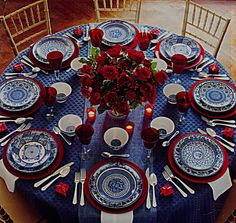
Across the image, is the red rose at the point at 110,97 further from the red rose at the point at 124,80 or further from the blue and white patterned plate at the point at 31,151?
the blue and white patterned plate at the point at 31,151

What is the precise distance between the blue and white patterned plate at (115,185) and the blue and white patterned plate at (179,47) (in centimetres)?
84

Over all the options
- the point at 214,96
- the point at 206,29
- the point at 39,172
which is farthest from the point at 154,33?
the point at 206,29

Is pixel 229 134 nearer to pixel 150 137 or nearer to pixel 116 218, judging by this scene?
pixel 150 137

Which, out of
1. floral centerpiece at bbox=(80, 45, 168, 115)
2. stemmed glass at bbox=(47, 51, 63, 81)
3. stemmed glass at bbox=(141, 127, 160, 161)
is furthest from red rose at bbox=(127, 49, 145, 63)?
stemmed glass at bbox=(47, 51, 63, 81)

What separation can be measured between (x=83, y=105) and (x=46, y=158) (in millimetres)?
401

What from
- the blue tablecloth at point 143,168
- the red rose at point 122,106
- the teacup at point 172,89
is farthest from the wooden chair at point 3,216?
the teacup at point 172,89

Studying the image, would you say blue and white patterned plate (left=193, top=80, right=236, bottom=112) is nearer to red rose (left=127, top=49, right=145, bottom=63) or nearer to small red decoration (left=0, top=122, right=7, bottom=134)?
red rose (left=127, top=49, right=145, bottom=63)

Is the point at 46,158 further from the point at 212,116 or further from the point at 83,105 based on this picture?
the point at 212,116

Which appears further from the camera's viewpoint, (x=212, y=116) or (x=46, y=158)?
(x=212, y=116)

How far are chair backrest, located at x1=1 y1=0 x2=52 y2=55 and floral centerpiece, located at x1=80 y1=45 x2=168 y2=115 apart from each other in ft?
3.02

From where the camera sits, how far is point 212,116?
217 cm

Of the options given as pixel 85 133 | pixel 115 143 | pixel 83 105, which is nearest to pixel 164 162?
pixel 115 143

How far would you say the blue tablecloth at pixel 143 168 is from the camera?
72.1 inches

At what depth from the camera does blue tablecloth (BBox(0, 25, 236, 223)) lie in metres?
1.83
